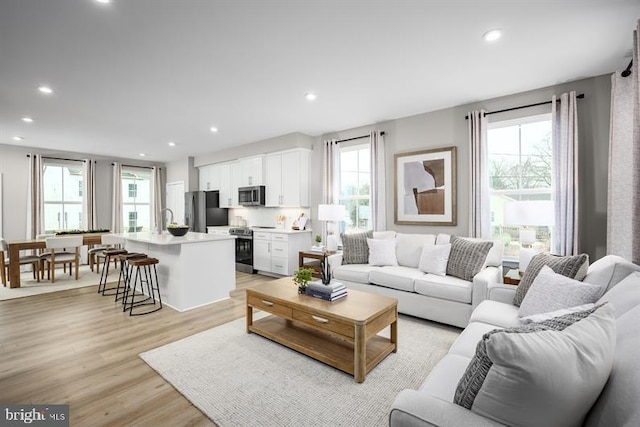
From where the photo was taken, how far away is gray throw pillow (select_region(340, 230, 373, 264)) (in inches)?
166

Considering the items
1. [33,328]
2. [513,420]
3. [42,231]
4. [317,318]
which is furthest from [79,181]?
[513,420]

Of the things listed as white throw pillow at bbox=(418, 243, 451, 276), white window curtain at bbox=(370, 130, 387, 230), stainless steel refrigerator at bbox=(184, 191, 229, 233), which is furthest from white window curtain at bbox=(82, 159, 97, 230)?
white throw pillow at bbox=(418, 243, 451, 276)

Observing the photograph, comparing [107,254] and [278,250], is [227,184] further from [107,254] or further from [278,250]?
[107,254]

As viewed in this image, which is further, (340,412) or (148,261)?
(148,261)

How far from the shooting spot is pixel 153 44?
8.51 ft

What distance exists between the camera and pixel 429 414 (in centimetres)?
101

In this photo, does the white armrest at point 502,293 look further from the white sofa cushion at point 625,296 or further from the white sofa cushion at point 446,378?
the white sofa cushion at point 446,378

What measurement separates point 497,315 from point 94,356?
3342 millimetres

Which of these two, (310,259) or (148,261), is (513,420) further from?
(310,259)

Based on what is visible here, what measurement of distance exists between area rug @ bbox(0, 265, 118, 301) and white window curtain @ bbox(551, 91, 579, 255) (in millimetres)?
6836

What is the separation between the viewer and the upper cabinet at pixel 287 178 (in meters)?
5.70

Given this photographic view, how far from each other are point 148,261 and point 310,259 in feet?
8.51

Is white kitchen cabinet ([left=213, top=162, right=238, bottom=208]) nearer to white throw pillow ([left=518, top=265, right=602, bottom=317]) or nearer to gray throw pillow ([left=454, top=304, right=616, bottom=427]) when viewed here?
white throw pillow ([left=518, top=265, right=602, bottom=317])

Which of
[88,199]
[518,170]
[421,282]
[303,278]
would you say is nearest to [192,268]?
[303,278]
